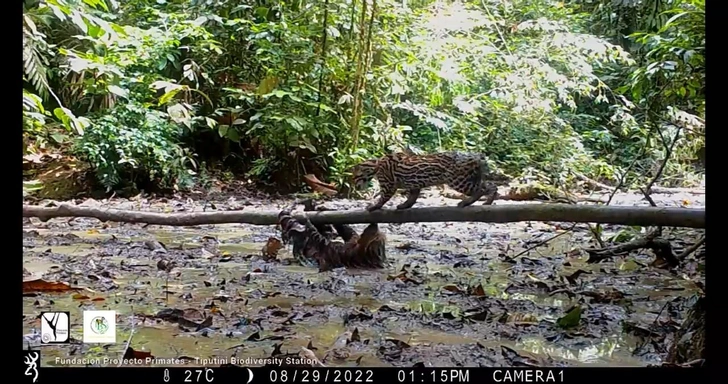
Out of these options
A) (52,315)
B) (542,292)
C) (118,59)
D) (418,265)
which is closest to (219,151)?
(118,59)

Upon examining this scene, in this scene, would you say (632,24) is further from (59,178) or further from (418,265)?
(59,178)

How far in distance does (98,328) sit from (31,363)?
0.33ft

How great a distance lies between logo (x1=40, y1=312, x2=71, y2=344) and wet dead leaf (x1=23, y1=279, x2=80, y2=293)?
9cm

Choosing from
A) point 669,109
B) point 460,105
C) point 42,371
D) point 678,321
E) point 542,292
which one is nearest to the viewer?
point 42,371

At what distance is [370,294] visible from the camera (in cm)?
134

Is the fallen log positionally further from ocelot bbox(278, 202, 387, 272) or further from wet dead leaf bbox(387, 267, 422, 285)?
wet dead leaf bbox(387, 267, 422, 285)

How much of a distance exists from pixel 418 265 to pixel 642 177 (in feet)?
1.93

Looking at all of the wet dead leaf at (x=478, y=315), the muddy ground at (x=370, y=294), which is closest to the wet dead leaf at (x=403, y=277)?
the muddy ground at (x=370, y=294)

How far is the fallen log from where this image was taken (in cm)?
129

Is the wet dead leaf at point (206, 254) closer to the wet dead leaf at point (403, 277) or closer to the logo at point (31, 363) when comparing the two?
the wet dead leaf at point (403, 277)

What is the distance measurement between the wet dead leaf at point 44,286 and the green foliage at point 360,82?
344 mm

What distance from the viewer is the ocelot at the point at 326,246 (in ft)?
5.17

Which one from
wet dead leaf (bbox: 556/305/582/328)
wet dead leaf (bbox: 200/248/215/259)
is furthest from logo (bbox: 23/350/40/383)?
wet dead leaf (bbox: 556/305/582/328)
